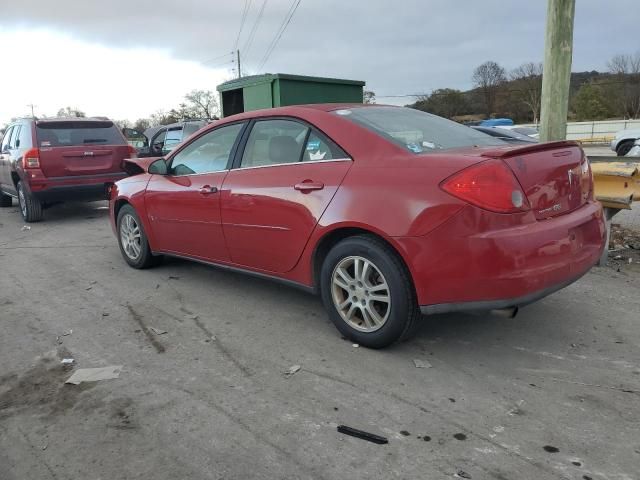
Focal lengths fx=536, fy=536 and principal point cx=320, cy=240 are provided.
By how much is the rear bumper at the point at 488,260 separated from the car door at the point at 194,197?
1919 millimetres

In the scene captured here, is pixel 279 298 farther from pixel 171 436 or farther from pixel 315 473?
pixel 315 473

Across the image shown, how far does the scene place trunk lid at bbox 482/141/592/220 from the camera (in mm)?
3064

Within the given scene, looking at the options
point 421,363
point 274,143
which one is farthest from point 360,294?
point 274,143

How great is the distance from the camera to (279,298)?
183 inches

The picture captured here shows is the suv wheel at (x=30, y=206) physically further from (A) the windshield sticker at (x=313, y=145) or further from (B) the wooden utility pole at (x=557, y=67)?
(B) the wooden utility pole at (x=557, y=67)

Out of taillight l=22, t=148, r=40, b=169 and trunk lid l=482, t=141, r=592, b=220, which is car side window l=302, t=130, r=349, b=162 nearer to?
trunk lid l=482, t=141, r=592, b=220

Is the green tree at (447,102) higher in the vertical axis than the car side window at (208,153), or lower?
higher

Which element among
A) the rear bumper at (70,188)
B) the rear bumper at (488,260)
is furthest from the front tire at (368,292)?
the rear bumper at (70,188)

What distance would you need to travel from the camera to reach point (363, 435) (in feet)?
8.42

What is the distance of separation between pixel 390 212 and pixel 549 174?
99 centimetres

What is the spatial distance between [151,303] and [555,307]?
3.35 meters

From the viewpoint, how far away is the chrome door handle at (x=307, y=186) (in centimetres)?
359

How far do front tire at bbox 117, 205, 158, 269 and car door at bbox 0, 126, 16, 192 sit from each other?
17.5 feet

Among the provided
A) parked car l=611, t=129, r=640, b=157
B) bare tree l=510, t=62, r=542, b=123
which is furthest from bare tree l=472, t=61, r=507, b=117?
parked car l=611, t=129, r=640, b=157
